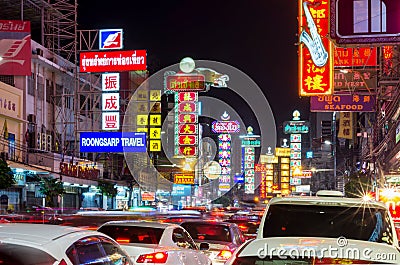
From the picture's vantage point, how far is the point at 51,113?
53.0m

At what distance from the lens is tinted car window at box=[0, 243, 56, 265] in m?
6.30

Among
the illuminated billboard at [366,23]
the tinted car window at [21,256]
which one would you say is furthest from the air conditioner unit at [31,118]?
the tinted car window at [21,256]

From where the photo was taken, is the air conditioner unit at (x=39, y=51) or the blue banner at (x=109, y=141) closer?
the blue banner at (x=109, y=141)

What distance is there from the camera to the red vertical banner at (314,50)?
30.5m

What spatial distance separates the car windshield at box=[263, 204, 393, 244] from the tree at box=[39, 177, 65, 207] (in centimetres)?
3689

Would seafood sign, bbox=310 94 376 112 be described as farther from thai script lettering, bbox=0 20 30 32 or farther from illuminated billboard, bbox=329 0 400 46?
thai script lettering, bbox=0 20 30 32

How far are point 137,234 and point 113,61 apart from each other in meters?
38.8

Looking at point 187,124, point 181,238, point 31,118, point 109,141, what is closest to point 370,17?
point 181,238

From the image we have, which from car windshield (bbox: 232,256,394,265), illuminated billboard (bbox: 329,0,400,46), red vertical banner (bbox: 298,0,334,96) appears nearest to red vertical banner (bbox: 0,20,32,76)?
red vertical banner (bbox: 298,0,334,96)

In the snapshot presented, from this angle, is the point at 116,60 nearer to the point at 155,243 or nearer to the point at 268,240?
the point at 155,243

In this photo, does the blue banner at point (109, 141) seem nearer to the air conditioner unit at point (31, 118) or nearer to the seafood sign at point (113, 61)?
the air conditioner unit at point (31, 118)

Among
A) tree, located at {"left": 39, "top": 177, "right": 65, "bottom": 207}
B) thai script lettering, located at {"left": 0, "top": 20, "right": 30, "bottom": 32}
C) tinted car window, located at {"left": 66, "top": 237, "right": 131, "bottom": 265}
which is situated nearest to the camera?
tinted car window, located at {"left": 66, "top": 237, "right": 131, "bottom": 265}

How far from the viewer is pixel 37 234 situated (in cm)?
683

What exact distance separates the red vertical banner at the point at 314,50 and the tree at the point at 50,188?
19.8 metres
